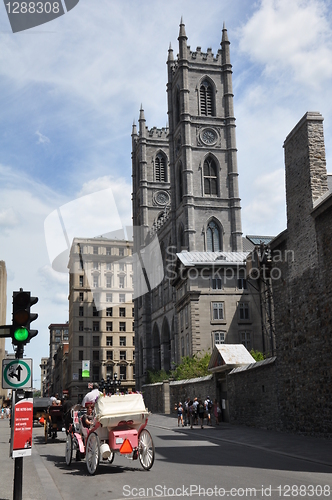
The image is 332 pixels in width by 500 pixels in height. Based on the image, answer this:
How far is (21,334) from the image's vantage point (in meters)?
8.73

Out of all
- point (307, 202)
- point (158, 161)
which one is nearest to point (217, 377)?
point (307, 202)

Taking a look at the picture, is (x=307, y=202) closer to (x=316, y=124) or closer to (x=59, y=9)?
(x=316, y=124)

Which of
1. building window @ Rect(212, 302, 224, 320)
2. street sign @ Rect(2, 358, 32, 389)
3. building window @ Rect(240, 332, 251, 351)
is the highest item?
building window @ Rect(212, 302, 224, 320)

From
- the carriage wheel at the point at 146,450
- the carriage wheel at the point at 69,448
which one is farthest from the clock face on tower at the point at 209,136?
the carriage wheel at the point at 146,450

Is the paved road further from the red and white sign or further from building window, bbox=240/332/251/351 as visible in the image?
building window, bbox=240/332/251/351

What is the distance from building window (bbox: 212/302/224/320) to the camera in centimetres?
5188

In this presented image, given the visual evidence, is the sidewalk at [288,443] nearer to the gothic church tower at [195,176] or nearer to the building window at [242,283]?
the building window at [242,283]

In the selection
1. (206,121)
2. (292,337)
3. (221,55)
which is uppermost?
(221,55)

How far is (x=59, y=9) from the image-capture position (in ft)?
26.9

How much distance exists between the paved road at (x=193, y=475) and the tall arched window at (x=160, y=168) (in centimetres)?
9008

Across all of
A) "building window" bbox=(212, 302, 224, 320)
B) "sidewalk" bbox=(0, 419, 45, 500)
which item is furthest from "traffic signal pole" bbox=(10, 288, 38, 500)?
"building window" bbox=(212, 302, 224, 320)

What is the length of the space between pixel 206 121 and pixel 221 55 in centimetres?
1124

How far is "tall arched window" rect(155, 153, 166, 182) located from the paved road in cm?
9008

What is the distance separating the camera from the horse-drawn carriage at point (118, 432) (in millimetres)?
11070
